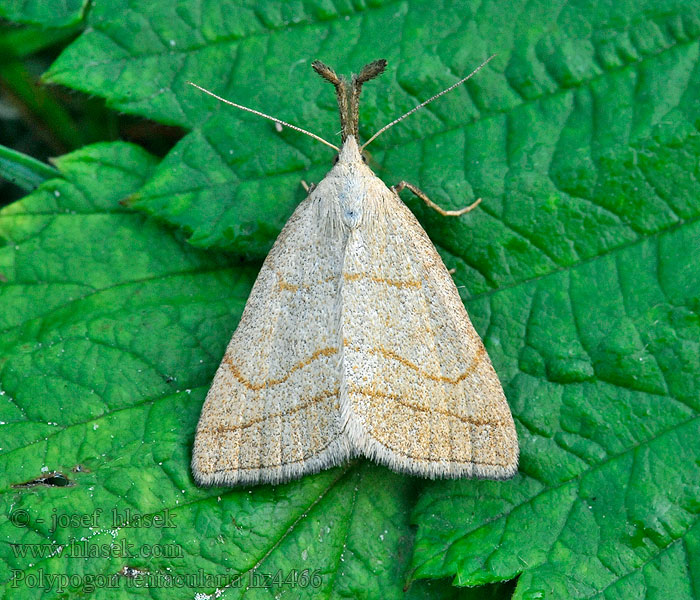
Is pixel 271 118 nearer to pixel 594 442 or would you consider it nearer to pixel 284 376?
pixel 284 376

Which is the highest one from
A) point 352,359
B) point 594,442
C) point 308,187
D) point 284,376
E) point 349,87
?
point 349,87

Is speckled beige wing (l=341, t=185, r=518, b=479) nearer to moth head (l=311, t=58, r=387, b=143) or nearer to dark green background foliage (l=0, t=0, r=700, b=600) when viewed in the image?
dark green background foliage (l=0, t=0, r=700, b=600)

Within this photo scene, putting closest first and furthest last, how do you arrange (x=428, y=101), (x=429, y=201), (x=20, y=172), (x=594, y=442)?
(x=594, y=442), (x=428, y=101), (x=429, y=201), (x=20, y=172)

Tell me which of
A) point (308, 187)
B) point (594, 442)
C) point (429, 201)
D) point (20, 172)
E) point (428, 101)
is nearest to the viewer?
point (594, 442)

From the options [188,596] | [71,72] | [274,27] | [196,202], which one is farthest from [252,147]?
[188,596]

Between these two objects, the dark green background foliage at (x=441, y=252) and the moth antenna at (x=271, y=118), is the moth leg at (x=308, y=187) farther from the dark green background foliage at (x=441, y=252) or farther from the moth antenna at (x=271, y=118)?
the moth antenna at (x=271, y=118)

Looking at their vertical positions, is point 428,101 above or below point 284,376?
above

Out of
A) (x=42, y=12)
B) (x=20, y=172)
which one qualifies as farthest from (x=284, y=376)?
(x=42, y=12)
